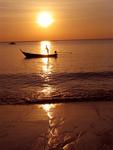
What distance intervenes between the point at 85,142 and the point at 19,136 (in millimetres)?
1941

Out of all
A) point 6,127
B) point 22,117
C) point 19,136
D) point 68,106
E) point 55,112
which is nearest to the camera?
point 19,136

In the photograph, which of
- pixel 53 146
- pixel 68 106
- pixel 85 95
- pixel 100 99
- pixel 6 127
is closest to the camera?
pixel 53 146

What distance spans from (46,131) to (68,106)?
11.8 ft

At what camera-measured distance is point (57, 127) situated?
9.08 meters

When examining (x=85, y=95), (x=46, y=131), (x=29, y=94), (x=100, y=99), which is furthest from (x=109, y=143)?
(x=29, y=94)

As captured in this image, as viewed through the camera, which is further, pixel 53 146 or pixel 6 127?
pixel 6 127

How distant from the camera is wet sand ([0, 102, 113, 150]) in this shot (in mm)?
7586

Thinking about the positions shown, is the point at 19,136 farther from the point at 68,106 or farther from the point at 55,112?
the point at 68,106

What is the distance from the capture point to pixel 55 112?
11.0 meters

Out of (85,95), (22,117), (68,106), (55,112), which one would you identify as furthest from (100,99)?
(22,117)

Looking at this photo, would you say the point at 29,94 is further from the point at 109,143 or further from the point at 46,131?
the point at 109,143

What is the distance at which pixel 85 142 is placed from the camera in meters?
7.70

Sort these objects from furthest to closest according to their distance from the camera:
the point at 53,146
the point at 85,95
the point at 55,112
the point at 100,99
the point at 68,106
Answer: the point at 85,95 → the point at 100,99 → the point at 68,106 → the point at 55,112 → the point at 53,146

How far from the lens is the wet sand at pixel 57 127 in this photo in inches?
299
